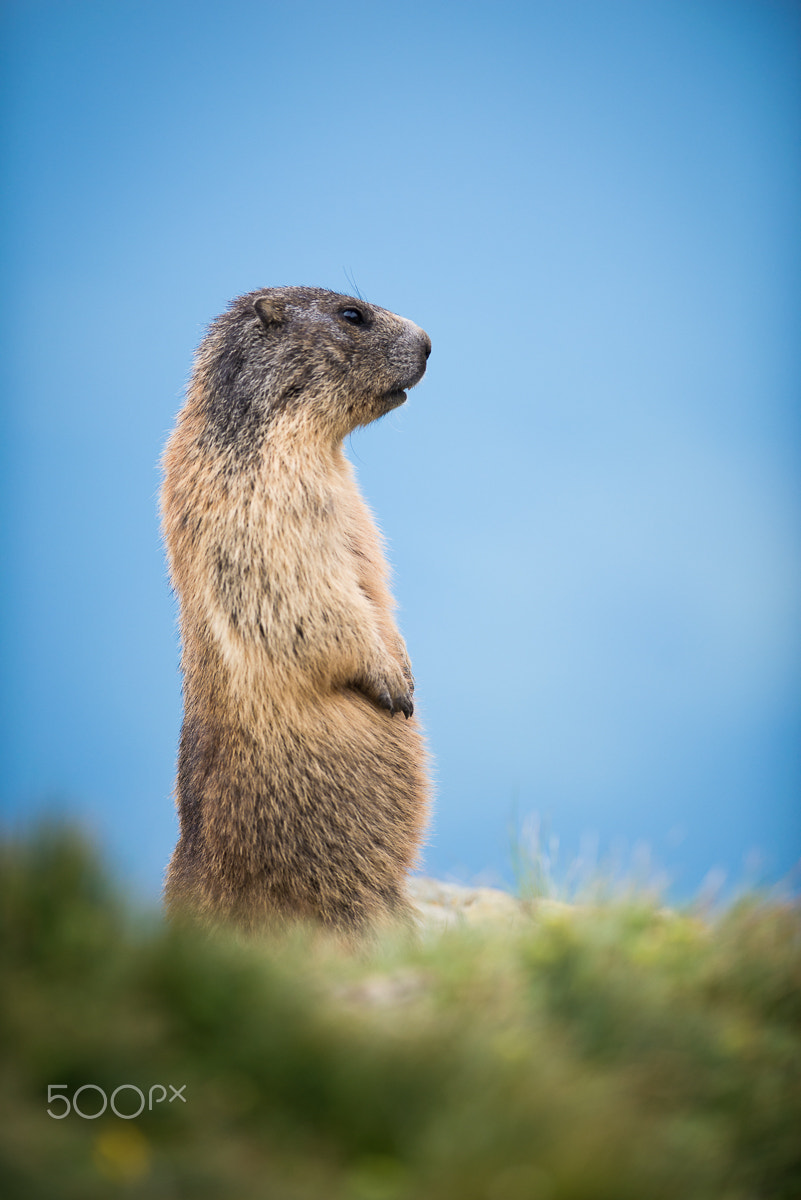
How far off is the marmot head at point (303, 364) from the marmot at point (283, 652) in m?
0.01

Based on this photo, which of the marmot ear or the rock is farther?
the rock


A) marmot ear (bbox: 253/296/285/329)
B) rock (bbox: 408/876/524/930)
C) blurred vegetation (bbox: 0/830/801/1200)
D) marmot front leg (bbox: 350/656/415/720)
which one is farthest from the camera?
rock (bbox: 408/876/524/930)

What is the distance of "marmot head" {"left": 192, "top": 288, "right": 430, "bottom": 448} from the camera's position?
522 cm

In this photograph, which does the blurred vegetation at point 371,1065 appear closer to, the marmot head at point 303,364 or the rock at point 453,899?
the marmot head at point 303,364

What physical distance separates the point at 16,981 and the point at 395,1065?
0.99 m

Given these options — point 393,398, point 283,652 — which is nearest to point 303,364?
point 393,398

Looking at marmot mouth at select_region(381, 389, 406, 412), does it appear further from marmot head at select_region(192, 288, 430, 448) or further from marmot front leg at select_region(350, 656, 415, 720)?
marmot front leg at select_region(350, 656, 415, 720)

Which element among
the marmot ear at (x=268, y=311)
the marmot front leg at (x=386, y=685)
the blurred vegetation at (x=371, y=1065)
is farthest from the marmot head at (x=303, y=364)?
the blurred vegetation at (x=371, y=1065)

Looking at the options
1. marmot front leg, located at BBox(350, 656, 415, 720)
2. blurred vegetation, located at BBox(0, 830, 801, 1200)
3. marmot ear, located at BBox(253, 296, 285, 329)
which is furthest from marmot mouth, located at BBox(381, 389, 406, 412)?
blurred vegetation, located at BBox(0, 830, 801, 1200)

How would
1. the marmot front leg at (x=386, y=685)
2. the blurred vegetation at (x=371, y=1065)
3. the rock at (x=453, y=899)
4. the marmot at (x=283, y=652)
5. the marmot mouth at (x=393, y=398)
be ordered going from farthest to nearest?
the rock at (x=453, y=899)
the marmot mouth at (x=393, y=398)
the marmot front leg at (x=386, y=685)
the marmot at (x=283, y=652)
the blurred vegetation at (x=371, y=1065)

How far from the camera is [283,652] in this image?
16.3 feet

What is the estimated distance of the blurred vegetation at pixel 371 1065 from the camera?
87.1 inches

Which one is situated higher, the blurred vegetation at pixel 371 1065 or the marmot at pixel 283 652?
the marmot at pixel 283 652

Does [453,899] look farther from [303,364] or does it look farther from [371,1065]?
Result: [371,1065]
